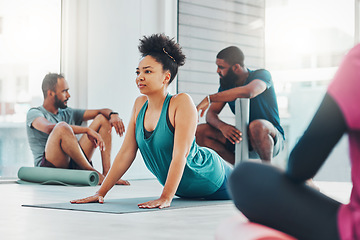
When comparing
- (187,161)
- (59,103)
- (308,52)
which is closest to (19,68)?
(59,103)

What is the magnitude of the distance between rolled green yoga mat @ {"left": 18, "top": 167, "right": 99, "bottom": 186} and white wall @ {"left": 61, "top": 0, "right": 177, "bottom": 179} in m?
0.93

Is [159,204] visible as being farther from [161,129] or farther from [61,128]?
[61,128]

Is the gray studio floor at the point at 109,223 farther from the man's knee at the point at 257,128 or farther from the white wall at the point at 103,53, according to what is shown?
the white wall at the point at 103,53

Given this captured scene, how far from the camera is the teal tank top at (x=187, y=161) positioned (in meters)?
2.54

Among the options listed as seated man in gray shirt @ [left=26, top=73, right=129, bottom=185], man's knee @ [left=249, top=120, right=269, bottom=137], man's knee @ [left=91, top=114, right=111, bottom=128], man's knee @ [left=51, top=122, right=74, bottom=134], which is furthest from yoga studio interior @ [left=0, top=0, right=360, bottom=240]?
man's knee @ [left=249, top=120, right=269, bottom=137]

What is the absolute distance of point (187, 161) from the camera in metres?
2.65

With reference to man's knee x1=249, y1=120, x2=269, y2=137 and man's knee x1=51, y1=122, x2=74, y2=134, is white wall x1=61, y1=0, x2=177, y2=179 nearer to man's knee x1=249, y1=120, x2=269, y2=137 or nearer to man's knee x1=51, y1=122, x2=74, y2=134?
man's knee x1=51, y1=122, x2=74, y2=134

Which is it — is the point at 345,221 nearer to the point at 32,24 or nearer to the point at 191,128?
the point at 191,128

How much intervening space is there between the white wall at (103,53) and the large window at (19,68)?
23 cm

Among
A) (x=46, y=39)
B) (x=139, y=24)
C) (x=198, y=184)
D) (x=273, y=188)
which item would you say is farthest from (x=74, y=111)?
(x=273, y=188)

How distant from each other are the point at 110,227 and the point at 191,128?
0.73 m

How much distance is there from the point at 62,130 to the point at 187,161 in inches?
75.9

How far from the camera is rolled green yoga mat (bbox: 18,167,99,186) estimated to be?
4129 millimetres

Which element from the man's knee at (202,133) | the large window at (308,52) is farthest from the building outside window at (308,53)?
the man's knee at (202,133)
